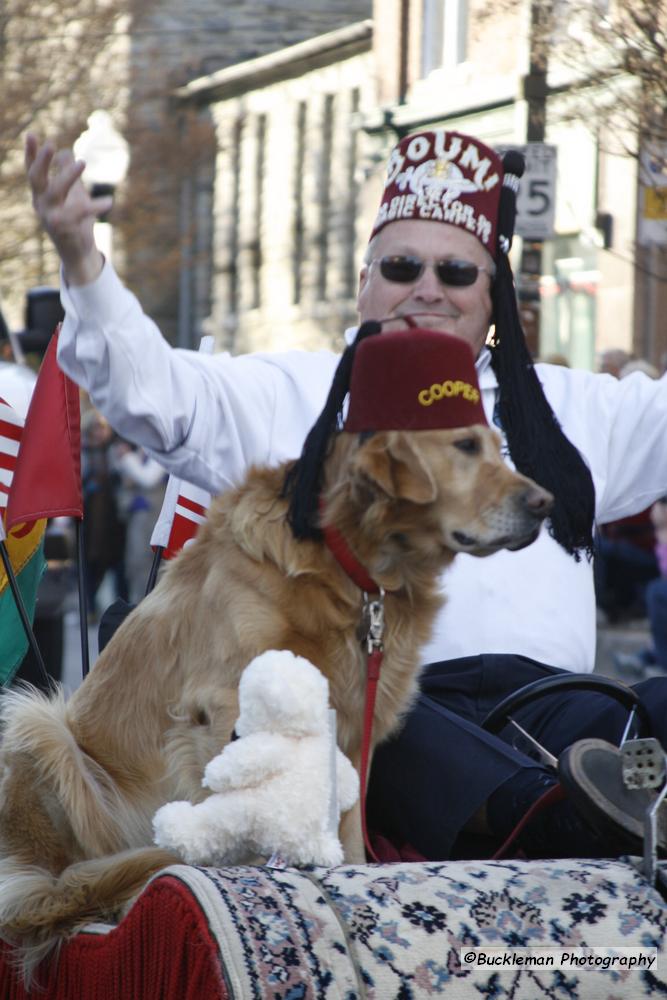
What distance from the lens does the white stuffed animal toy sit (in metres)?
2.73

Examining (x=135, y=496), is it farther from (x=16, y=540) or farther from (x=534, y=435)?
(x=534, y=435)

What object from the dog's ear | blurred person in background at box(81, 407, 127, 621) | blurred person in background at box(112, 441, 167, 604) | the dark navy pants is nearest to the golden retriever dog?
the dog's ear

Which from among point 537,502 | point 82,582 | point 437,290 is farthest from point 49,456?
point 537,502

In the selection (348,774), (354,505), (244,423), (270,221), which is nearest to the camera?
(348,774)

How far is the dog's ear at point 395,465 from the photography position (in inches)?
125

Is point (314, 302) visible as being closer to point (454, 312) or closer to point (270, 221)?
point (270, 221)

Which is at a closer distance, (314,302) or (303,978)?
(303,978)

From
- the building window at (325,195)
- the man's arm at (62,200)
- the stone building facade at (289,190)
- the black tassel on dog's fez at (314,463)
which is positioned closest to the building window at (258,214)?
the stone building facade at (289,190)

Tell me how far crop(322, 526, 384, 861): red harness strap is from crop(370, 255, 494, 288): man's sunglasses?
1089mm

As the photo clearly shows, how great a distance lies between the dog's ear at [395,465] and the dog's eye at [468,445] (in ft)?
0.32

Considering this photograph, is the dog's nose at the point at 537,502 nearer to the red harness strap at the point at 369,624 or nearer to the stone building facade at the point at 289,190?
the red harness strap at the point at 369,624

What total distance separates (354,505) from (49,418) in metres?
1.28

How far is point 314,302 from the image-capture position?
3112cm

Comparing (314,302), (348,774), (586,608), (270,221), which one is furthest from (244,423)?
(270,221)
